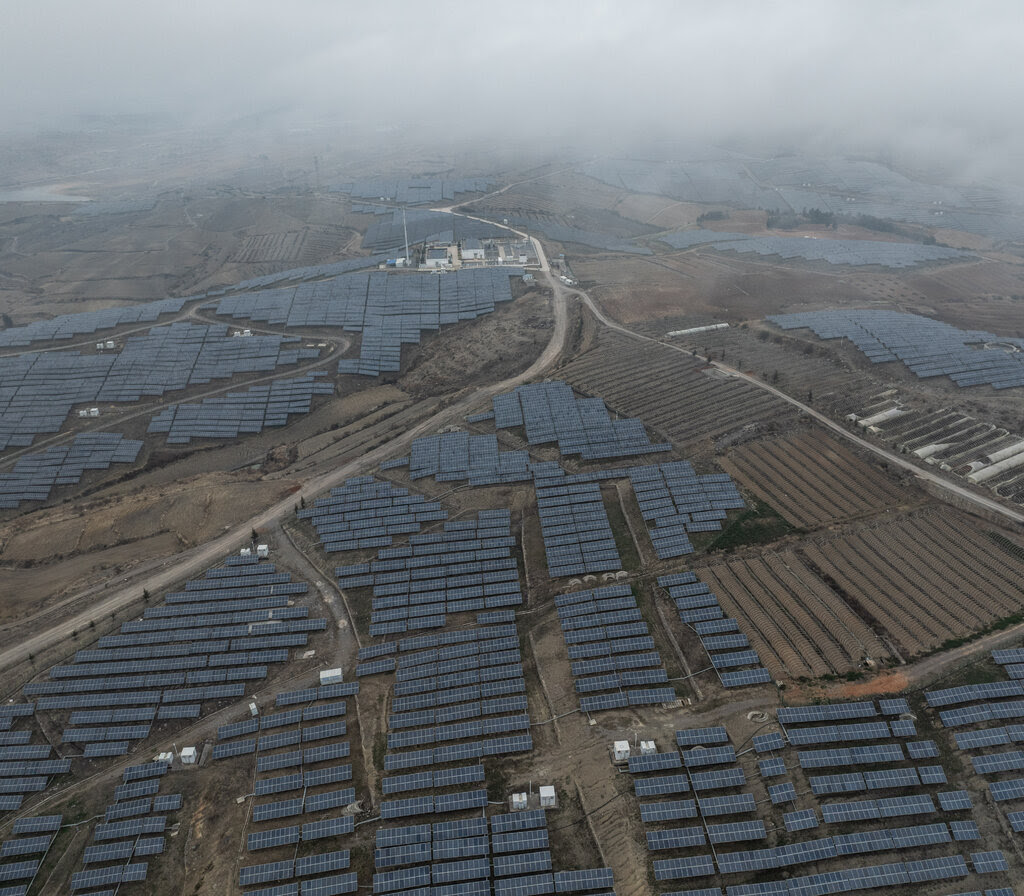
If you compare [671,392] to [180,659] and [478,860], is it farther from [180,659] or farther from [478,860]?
[180,659]

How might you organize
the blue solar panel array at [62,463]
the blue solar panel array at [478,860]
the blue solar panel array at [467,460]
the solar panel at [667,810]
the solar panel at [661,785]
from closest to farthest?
the blue solar panel array at [478,860], the solar panel at [667,810], the solar panel at [661,785], the blue solar panel array at [467,460], the blue solar panel array at [62,463]

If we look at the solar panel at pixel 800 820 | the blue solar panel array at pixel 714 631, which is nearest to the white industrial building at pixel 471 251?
the blue solar panel array at pixel 714 631

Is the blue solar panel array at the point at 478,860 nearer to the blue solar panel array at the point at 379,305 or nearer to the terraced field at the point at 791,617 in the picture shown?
the terraced field at the point at 791,617

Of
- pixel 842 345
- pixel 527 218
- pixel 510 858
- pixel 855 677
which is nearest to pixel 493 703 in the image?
pixel 510 858

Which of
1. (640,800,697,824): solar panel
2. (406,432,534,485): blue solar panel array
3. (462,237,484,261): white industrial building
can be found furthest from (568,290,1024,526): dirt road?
(640,800,697,824): solar panel

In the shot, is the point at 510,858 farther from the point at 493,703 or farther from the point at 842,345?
the point at 842,345

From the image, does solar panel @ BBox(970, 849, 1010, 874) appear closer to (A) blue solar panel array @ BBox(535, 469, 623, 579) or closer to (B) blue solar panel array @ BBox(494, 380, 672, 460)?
(A) blue solar panel array @ BBox(535, 469, 623, 579)

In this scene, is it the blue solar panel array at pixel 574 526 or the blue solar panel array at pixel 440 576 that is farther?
the blue solar panel array at pixel 574 526
